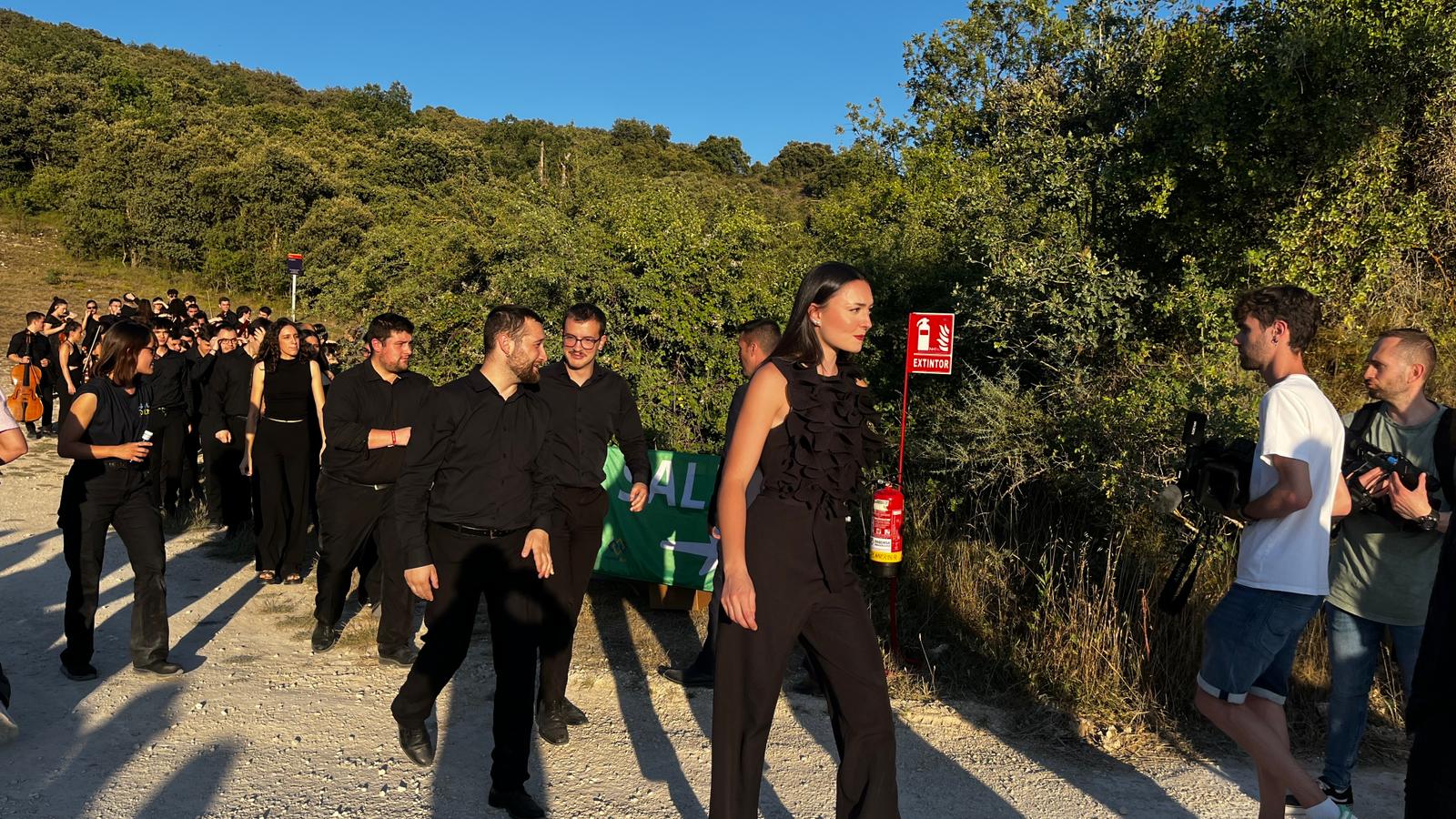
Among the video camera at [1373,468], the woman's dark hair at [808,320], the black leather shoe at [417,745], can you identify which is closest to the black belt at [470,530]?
the black leather shoe at [417,745]

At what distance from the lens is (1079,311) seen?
339 inches

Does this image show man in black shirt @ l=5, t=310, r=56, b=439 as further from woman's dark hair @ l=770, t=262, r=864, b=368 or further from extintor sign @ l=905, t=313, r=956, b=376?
woman's dark hair @ l=770, t=262, r=864, b=368

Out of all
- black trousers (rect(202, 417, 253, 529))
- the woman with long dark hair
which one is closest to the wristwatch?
black trousers (rect(202, 417, 253, 529))

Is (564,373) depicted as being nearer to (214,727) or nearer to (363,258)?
(214,727)

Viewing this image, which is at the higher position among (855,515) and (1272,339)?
(1272,339)

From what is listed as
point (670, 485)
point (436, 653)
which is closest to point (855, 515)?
point (670, 485)

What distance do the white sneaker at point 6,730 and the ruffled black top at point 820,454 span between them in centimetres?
409

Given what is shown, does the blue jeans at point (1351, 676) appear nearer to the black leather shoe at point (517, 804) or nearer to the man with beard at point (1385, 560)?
the man with beard at point (1385, 560)

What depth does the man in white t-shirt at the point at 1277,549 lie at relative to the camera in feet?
10.8

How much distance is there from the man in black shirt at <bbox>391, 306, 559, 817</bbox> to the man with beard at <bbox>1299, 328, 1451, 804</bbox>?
3.39 m

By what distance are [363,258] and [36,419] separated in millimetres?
5856

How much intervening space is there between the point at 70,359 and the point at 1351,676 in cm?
1766

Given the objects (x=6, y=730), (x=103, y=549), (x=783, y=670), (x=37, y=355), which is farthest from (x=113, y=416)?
(x=37, y=355)

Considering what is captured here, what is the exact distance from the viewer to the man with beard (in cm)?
383
